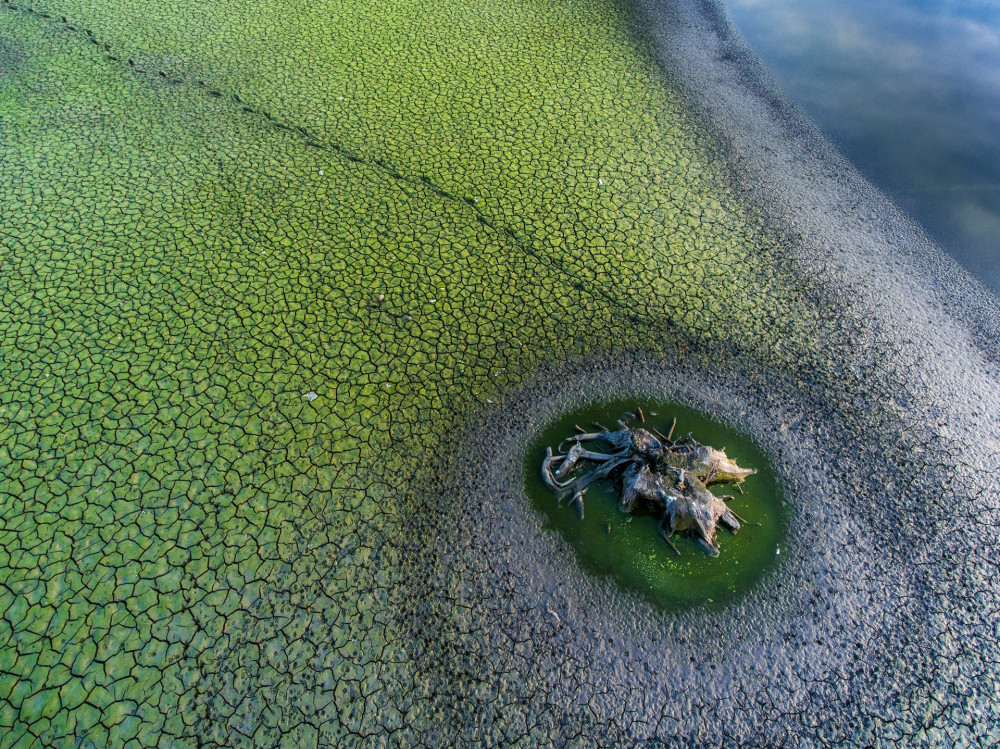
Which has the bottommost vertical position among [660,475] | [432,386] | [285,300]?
[285,300]

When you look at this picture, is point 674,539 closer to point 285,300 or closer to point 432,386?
point 432,386

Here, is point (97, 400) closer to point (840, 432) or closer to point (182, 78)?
point (182, 78)

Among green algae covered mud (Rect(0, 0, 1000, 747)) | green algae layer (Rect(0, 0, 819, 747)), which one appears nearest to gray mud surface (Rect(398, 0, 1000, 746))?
green algae covered mud (Rect(0, 0, 1000, 747))

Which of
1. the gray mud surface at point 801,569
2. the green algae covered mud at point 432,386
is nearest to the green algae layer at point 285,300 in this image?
the green algae covered mud at point 432,386

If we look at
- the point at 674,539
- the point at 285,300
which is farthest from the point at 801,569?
the point at 285,300

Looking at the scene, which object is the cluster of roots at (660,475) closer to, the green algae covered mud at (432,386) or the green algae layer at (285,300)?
Result: the green algae covered mud at (432,386)

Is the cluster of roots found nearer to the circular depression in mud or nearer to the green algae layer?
the circular depression in mud
